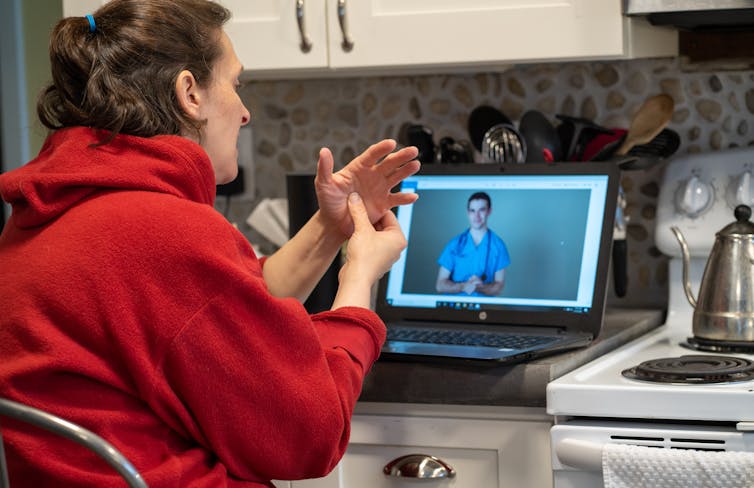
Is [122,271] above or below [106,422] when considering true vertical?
above

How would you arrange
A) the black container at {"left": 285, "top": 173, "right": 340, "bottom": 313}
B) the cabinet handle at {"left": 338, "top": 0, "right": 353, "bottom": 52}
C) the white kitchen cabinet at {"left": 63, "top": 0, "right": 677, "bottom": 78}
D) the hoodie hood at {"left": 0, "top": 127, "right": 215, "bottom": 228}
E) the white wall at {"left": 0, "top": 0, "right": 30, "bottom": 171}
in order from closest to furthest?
the hoodie hood at {"left": 0, "top": 127, "right": 215, "bottom": 228}, the white kitchen cabinet at {"left": 63, "top": 0, "right": 677, "bottom": 78}, the cabinet handle at {"left": 338, "top": 0, "right": 353, "bottom": 52}, the black container at {"left": 285, "top": 173, "right": 340, "bottom": 313}, the white wall at {"left": 0, "top": 0, "right": 30, "bottom": 171}

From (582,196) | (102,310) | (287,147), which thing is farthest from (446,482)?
(287,147)

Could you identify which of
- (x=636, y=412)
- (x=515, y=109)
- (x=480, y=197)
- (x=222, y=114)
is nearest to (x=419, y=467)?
(x=636, y=412)

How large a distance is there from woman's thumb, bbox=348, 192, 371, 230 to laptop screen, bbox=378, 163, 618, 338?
402mm

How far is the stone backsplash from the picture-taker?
206 centimetres

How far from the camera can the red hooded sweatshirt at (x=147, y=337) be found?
43.1 inches

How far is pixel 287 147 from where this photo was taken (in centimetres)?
236

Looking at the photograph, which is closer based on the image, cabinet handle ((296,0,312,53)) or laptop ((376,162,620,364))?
laptop ((376,162,620,364))

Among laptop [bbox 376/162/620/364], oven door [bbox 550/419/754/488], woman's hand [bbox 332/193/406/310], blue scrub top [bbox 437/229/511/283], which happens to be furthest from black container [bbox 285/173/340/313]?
oven door [bbox 550/419/754/488]

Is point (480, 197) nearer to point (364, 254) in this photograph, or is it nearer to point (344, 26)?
point (344, 26)

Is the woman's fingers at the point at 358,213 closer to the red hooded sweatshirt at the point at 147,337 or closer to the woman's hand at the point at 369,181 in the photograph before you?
the woman's hand at the point at 369,181

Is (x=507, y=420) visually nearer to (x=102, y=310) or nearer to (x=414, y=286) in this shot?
(x=414, y=286)

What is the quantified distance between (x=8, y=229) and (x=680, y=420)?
912 millimetres

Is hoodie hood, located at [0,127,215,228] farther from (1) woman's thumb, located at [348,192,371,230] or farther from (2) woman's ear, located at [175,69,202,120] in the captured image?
(1) woman's thumb, located at [348,192,371,230]
